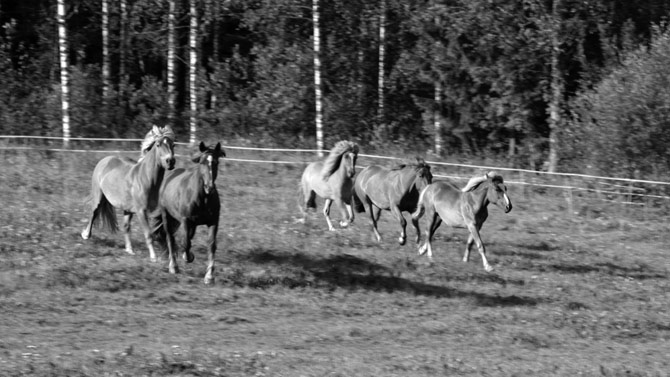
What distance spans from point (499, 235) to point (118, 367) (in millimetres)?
14642

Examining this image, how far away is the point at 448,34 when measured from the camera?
136 feet

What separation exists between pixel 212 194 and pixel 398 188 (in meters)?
6.02

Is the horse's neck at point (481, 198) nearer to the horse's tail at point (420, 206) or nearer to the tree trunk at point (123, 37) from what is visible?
the horse's tail at point (420, 206)

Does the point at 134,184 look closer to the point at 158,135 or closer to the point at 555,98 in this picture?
the point at 158,135

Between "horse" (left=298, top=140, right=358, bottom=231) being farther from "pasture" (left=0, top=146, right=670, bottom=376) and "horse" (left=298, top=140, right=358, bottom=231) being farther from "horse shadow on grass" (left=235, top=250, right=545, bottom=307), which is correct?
"horse shadow on grass" (left=235, top=250, right=545, bottom=307)

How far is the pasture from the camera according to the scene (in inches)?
510

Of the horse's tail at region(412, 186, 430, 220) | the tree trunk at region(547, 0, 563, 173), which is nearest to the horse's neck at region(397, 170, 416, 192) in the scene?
the horse's tail at region(412, 186, 430, 220)

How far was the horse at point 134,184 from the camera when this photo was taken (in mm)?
17016

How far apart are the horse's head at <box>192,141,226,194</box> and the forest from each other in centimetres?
2164

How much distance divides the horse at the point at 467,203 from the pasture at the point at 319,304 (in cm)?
60

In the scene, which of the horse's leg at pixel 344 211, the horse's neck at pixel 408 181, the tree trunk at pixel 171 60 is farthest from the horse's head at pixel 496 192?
the tree trunk at pixel 171 60

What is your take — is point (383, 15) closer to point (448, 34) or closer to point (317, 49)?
point (448, 34)

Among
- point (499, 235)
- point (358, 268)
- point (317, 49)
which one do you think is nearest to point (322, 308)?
point (358, 268)

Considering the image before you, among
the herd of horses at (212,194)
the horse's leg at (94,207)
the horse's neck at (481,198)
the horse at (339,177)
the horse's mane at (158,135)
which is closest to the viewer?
the herd of horses at (212,194)
